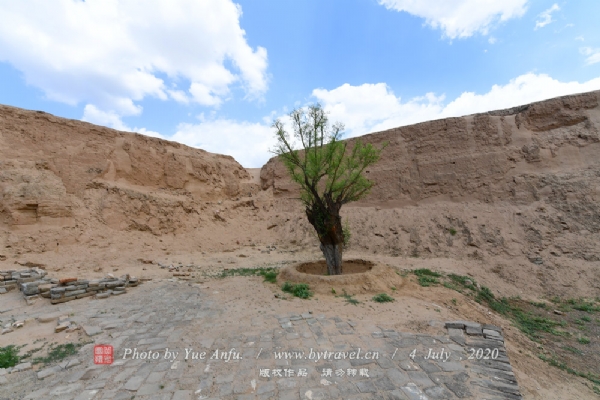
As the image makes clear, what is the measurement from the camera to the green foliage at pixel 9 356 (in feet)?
12.5

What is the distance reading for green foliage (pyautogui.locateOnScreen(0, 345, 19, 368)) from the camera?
3.82m

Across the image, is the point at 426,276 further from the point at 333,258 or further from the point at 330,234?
the point at 330,234

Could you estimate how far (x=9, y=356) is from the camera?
4000 millimetres

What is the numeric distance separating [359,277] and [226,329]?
3.18 m

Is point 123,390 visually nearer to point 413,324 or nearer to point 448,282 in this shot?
point 413,324

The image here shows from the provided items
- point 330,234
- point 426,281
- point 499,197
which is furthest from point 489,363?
point 499,197

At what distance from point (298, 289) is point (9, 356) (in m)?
4.72

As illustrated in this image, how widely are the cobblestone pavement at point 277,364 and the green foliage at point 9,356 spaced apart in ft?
1.38

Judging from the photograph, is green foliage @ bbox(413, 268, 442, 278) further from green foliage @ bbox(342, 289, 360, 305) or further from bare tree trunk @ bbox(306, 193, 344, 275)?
green foliage @ bbox(342, 289, 360, 305)

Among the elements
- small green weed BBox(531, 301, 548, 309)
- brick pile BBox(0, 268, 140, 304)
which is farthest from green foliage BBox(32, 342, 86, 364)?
small green weed BBox(531, 301, 548, 309)

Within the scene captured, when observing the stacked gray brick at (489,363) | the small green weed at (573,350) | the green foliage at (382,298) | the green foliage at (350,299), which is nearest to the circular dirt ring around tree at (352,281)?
the green foliage at (350,299)

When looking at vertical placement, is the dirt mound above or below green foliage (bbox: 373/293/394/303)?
above

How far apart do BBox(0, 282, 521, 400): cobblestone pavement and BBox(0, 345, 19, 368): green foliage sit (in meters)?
0.42

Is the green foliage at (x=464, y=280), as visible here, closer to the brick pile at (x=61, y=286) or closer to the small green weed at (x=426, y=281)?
the small green weed at (x=426, y=281)
